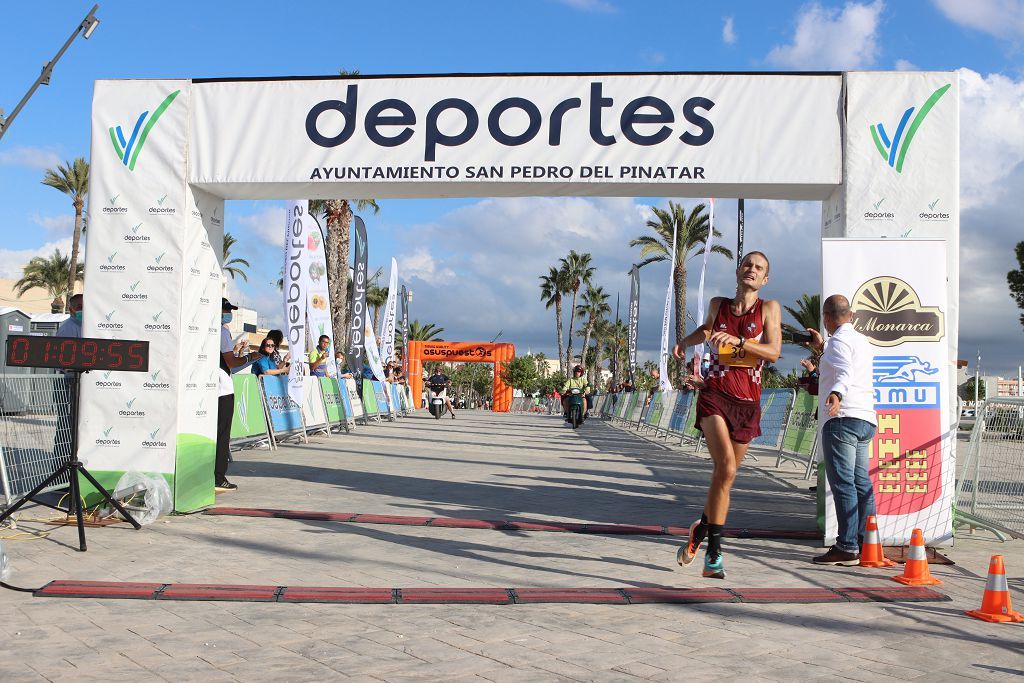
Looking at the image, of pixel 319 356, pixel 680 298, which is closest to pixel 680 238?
pixel 680 298

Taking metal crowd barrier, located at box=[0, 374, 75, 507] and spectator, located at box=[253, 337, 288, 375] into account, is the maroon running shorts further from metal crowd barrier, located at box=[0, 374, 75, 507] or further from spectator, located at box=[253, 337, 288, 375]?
spectator, located at box=[253, 337, 288, 375]

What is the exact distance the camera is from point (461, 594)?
5023 millimetres

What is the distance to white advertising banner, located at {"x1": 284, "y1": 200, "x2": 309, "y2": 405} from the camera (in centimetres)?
1644

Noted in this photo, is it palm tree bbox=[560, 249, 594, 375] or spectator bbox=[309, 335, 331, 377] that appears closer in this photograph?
spectator bbox=[309, 335, 331, 377]

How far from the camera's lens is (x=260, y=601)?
4844mm

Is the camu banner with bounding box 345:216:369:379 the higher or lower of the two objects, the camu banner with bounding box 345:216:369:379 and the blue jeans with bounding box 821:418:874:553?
the higher

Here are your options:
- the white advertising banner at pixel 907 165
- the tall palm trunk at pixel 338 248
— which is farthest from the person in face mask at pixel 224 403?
the tall palm trunk at pixel 338 248

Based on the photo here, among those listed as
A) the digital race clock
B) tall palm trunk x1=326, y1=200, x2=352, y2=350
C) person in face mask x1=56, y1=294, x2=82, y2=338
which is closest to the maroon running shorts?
the digital race clock

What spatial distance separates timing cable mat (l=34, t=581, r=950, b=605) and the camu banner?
20.2 meters

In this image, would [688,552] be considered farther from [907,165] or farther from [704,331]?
[907,165]

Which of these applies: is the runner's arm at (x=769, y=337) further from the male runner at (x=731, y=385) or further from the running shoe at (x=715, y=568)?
the running shoe at (x=715, y=568)

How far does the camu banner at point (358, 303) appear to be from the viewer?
2522cm

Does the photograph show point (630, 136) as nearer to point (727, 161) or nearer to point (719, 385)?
point (727, 161)

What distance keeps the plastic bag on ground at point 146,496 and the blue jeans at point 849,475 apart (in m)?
5.44
